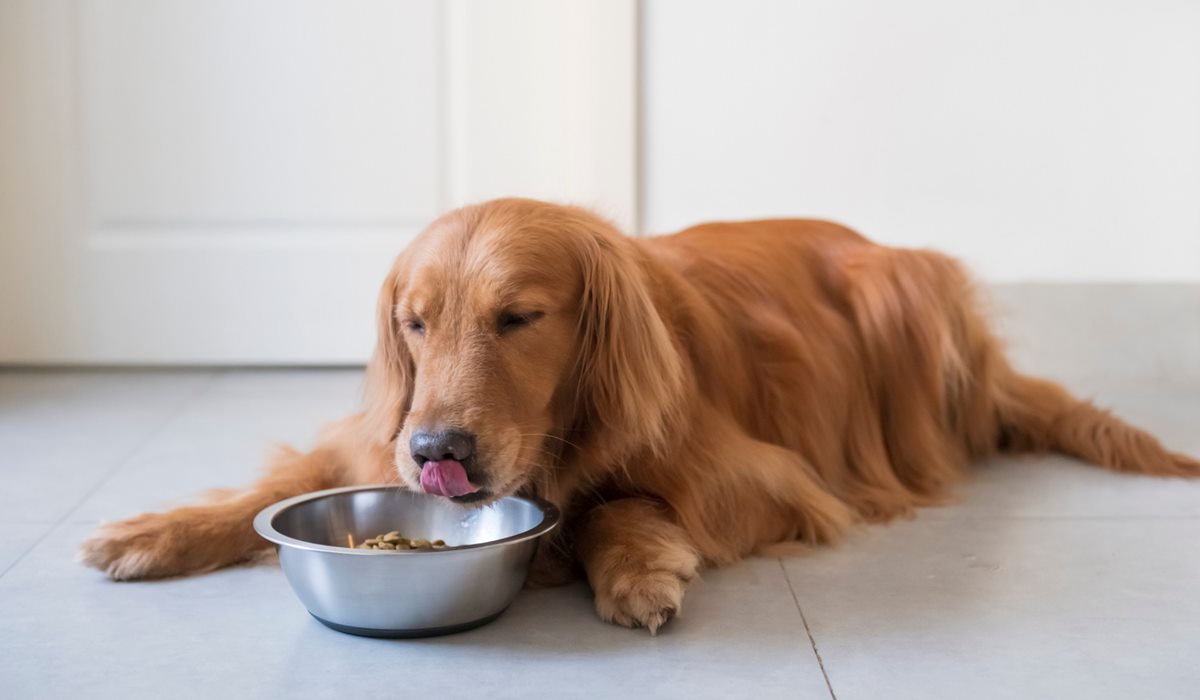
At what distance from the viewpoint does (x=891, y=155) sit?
327 cm

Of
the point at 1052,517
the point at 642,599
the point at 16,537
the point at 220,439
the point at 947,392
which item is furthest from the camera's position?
the point at 220,439

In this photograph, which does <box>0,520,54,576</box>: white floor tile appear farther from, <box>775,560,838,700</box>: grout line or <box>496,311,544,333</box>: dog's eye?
<box>775,560,838,700</box>: grout line

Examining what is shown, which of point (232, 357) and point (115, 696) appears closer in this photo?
point (115, 696)

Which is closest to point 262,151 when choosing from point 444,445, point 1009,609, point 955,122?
point 955,122

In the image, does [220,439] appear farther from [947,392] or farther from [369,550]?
[947,392]

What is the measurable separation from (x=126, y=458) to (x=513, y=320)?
1197mm

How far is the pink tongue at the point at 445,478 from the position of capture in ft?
5.01

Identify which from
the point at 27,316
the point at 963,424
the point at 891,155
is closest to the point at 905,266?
the point at 963,424

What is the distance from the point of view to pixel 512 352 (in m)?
1.64

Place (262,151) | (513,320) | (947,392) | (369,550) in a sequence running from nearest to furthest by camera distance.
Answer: (369,550)
(513,320)
(947,392)
(262,151)

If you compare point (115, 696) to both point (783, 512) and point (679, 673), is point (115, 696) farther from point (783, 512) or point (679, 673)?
point (783, 512)

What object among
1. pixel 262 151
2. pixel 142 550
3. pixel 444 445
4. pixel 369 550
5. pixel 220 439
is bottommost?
pixel 220 439

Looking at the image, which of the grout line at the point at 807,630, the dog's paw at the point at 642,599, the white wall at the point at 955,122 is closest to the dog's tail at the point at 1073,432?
the white wall at the point at 955,122

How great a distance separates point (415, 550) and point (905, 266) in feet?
4.20
